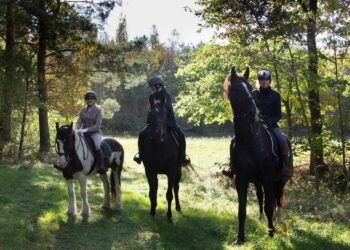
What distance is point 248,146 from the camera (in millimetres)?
7234

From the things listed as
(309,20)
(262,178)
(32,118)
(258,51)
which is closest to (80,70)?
(32,118)

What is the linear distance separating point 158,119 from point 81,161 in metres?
1.88

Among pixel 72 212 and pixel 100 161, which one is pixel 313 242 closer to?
pixel 100 161

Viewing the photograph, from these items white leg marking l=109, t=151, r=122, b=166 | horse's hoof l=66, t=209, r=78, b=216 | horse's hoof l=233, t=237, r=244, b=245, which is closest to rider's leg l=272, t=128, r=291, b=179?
horse's hoof l=233, t=237, r=244, b=245

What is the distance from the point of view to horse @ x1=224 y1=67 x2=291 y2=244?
6934 mm

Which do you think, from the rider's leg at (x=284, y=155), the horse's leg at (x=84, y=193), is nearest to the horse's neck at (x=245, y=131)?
the rider's leg at (x=284, y=155)

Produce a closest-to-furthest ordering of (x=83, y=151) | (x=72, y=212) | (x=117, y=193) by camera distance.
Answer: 1. (x=83, y=151)
2. (x=72, y=212)
3. (x=117, y=193)

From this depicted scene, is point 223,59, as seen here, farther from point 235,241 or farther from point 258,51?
point 235,241

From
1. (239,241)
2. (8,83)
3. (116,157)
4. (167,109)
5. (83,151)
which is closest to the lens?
(239,241)

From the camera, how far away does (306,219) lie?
395 inches

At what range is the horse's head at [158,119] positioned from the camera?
8555mm

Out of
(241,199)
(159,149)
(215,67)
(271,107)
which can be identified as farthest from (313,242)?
(215,67)

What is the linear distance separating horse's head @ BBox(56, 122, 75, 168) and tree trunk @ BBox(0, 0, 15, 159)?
907 centimetres

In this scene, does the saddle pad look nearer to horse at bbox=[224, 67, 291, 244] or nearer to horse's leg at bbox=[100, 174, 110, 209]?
horse's leg at bbox=[100, 174, 110, 209]
